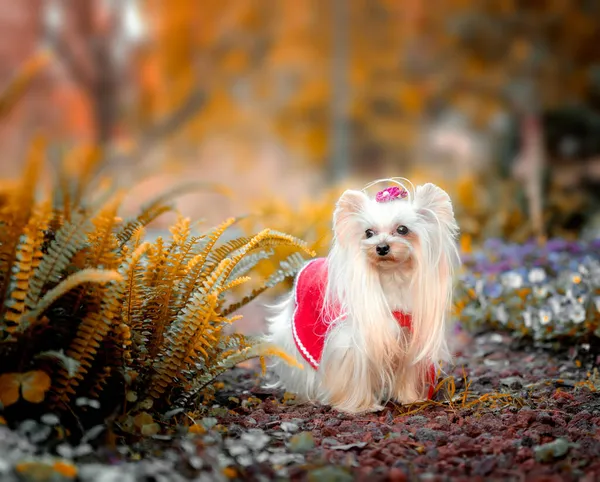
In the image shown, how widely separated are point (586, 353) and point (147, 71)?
13.7 metres

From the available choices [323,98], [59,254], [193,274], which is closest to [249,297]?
[193,274]

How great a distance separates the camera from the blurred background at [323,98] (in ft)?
32.9

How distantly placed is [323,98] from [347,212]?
14.9 meters

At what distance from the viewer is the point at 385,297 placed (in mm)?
A: 3250

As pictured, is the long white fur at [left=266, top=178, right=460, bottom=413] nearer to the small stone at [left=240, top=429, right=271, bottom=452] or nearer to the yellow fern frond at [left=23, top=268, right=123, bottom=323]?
the small stone at [left=240, top=429, right=271, bottom=452]

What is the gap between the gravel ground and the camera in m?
2.24

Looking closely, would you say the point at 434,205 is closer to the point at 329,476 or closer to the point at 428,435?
the point at 428,435

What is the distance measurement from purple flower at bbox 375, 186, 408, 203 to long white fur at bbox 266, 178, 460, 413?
0.03m

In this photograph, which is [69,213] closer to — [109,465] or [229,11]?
[109,465]

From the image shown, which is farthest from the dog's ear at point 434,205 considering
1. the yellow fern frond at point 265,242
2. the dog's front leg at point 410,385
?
the dog's front leg at point 410,385

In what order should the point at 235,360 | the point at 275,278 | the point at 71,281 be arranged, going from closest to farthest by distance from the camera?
1. the point at 71,281
2. the point at 235,360
3. the point at 275,278

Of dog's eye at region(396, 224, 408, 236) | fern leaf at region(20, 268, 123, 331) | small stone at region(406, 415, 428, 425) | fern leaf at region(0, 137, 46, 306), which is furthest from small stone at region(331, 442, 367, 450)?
fern leaf at region(0, 137, 46, 306)

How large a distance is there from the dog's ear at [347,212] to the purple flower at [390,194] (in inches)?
2.7

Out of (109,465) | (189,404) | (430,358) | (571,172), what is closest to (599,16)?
(571,172)
